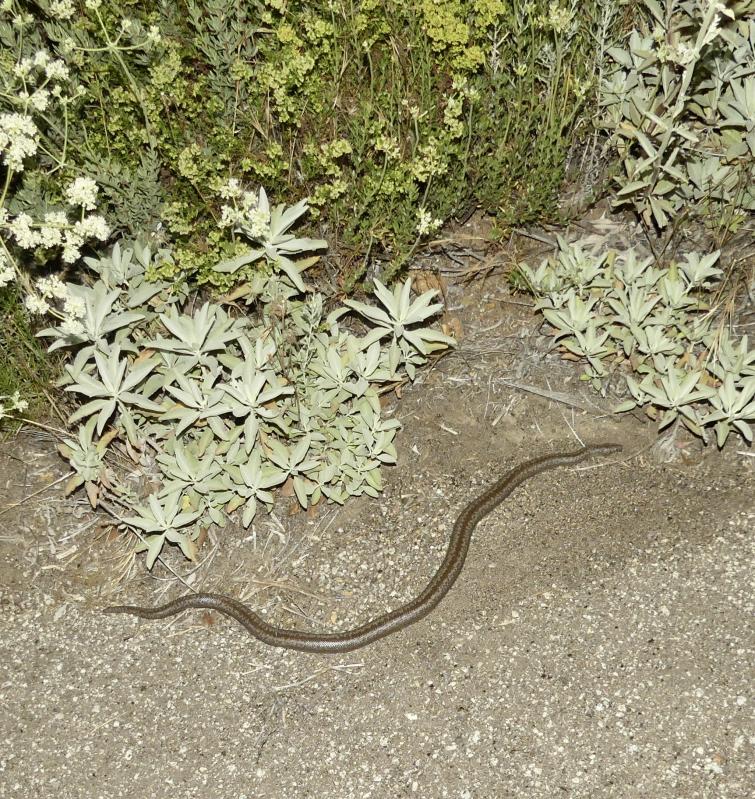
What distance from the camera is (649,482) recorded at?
14.9 ft

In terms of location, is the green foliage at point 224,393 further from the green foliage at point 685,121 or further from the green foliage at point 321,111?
the green foliage at point 685,121

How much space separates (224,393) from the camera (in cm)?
430

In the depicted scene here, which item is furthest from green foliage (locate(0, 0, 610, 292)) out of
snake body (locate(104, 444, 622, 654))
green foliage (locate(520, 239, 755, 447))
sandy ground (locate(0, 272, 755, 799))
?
→ snake body (locate(104, 444, 622, 654))

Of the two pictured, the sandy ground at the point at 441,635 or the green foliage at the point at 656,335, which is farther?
the green foliage at the point at 656,335

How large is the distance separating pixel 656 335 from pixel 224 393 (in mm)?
2424

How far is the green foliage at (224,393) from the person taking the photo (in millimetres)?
4168

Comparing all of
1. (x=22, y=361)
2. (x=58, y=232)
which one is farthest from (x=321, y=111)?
(x=22, y=361)

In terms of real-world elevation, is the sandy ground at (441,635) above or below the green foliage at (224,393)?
below

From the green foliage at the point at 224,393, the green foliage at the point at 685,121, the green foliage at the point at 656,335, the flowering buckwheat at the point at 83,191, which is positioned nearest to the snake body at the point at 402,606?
the green foliage at the point at 224,393

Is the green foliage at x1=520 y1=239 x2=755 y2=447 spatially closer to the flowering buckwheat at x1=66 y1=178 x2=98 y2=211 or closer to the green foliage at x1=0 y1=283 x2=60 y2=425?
the flowering buckwheat at x1=66 y1=178 x2=98 y2=211

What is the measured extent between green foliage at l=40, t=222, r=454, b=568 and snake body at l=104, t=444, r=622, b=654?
0.30m

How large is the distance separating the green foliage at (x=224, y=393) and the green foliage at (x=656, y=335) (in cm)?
89

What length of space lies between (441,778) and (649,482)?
1993 millimetres

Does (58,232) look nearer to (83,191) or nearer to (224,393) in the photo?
(83,191)
